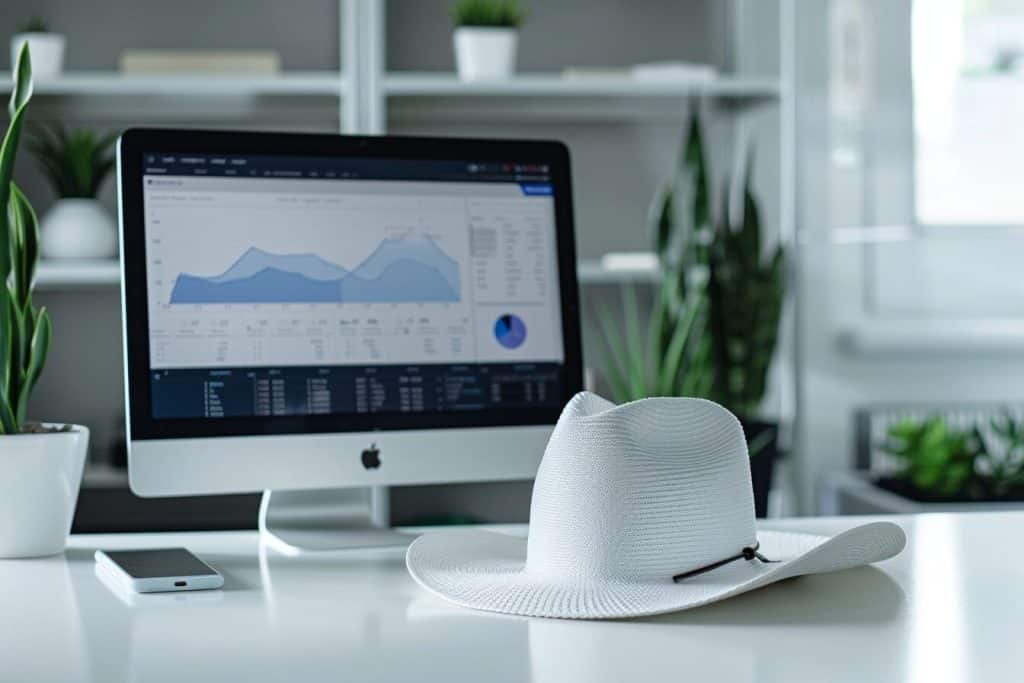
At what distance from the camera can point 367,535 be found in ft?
4.31

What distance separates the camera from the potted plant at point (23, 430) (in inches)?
47.2

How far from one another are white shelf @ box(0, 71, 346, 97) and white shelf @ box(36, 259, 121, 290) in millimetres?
374

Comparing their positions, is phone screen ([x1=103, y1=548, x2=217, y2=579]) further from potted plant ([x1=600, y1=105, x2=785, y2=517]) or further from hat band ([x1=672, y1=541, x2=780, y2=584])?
potted plant ([x1=600, y1=105, x2=785, y2=517])

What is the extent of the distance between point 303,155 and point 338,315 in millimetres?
168

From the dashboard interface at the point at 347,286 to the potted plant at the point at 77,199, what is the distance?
1711 mm

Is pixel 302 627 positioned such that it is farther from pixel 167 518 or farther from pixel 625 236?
pixel 625 236

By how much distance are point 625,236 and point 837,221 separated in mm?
521

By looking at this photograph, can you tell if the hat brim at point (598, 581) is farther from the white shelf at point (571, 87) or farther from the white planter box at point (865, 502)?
the white shelf at point (571, 87)

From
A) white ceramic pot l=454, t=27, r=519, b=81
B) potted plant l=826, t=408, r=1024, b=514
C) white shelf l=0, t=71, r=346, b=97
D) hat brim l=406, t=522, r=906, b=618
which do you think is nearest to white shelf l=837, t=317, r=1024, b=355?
potted plant l=826, t=408, r=1024, b=514

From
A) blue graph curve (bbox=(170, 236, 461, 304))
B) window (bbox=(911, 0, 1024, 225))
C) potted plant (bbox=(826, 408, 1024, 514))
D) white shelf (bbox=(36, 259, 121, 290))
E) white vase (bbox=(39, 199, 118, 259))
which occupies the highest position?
window (bbox=(911, 0, 1024, 225))

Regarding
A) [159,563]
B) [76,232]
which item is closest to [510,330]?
[159,563]

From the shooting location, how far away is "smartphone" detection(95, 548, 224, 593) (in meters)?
1.05

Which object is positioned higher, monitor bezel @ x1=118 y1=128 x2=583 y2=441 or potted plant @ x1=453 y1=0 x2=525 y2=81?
potted plant @ x1=453 y1=0 x2=525 y2=81

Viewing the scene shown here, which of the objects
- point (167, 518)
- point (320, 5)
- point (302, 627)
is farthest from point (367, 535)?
point (320, 5)
